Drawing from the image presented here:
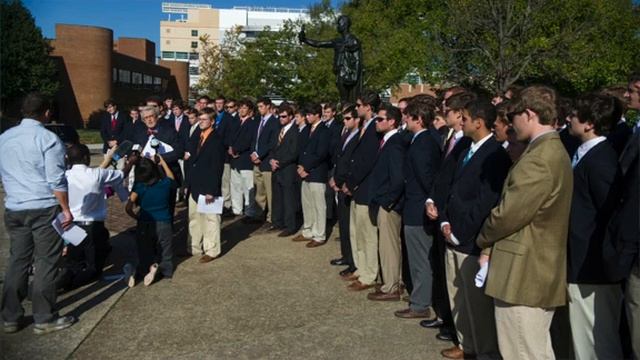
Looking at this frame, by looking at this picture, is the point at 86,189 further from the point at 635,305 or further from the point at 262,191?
the point at 635,305

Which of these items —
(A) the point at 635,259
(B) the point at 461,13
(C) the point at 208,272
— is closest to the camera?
(A) the point at 635,259

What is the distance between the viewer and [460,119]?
15.3 ft

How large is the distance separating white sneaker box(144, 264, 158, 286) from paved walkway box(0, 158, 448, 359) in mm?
75

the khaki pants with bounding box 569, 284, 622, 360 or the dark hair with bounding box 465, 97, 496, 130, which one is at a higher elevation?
the dark hair with bounding box 465, 97, 496, 130

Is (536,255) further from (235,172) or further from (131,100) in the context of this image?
(131,100)

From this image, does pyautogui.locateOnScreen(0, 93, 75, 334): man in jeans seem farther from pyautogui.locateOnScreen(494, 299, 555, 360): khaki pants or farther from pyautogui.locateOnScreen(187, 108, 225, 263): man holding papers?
pyautogui.locateOnScreen(494, 299, 555, 360): khaki pants

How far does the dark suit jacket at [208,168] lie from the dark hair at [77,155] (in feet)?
4.74

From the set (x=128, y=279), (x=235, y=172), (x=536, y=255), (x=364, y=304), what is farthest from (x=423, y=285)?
(x=235, y=172)

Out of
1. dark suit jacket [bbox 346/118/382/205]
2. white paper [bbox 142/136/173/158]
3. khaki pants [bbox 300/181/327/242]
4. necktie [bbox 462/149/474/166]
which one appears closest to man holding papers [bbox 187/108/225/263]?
white paper [bbox 142/136/173/158]

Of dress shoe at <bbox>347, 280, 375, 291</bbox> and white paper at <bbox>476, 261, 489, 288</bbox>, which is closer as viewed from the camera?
white paper at <bbox>476, 261, 489, 288</bbox>

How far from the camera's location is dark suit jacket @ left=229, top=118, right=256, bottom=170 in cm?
1016

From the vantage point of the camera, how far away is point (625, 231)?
3.38 m

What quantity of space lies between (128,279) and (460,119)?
405 cm

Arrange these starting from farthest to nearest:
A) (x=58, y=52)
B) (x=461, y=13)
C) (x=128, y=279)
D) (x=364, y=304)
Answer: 1. (x=58, y=52)
2. (x=461, y=13)
3. (x=128, y=279)
4. (x=364, y=304)
